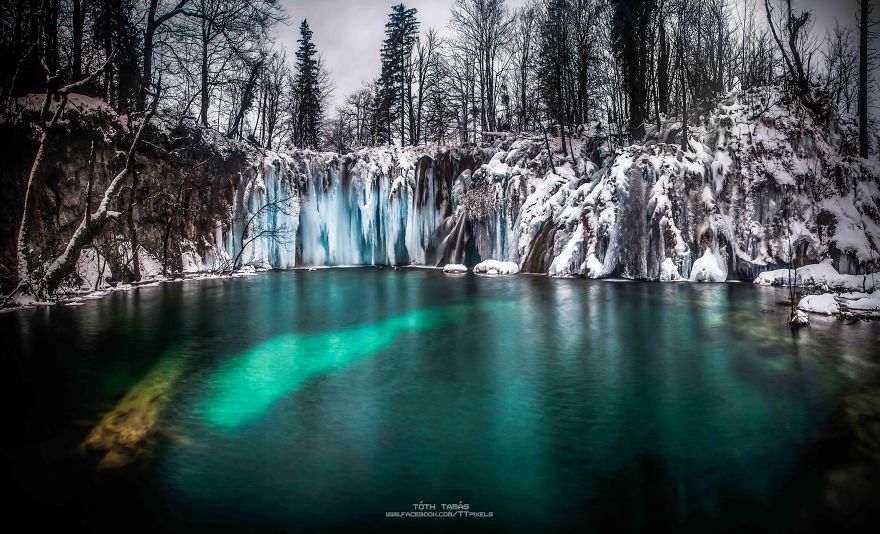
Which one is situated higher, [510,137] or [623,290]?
[510,137]

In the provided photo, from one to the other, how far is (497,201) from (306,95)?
18.6 m

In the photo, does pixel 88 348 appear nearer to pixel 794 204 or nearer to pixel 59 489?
pixel 59 489

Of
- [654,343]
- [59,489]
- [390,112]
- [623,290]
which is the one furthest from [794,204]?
[390,112]

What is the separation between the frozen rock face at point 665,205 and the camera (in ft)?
47.8

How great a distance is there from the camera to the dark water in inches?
134

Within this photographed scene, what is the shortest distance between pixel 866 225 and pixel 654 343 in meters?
11.1

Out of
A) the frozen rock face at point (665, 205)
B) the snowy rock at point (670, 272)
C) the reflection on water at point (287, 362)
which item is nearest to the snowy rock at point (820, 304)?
the frozen rock face at point (665, 205)

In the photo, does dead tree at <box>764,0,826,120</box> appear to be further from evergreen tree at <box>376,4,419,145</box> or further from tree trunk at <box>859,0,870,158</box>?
evergreen tree at <box>376,4,419,145</box>

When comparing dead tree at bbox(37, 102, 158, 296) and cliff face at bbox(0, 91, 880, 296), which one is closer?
dead tree at bbox(37, 102, 158, 296)

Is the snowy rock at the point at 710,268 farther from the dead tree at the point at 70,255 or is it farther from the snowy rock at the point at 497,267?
the dead tree at the point at 70,255

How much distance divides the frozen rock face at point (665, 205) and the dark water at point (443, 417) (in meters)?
5.32

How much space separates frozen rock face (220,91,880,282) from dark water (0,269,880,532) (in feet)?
17.4

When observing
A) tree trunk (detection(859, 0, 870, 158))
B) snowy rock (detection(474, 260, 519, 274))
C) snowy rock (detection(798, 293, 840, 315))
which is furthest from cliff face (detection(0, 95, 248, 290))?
tree trunk (detection(859, 0, 870, 158))

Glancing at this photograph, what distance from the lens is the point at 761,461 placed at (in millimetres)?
4012
